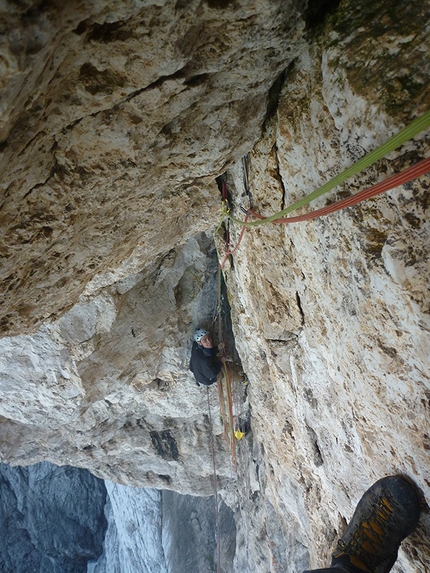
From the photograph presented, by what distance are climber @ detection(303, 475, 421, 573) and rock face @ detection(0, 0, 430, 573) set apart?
0.33ft

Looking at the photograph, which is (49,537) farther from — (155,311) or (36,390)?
(155,311)

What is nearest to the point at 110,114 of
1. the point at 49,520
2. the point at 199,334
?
the point at 199,334

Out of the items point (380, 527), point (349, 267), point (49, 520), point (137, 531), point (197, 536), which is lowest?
point (197, 536)

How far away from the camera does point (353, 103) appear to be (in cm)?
169

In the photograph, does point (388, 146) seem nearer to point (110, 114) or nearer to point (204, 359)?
point (110, 114)

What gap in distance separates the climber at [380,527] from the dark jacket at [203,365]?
2840mm

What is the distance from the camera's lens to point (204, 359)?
524 cm

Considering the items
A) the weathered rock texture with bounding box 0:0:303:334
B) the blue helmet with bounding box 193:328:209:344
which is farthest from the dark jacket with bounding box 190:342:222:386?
the weathered rock texture with bounding box 0:0:303:334

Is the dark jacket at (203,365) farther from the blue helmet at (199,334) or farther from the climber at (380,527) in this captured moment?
the climber at (380,527)

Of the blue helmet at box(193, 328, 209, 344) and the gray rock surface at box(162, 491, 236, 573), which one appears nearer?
the blue helmet at box(193, 328, 209, 344)

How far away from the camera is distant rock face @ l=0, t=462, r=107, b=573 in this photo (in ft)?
41.6

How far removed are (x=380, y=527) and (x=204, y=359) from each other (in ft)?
10.5

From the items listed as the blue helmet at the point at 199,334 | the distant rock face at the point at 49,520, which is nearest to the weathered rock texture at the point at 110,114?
the blue helmet at the point at 199,334

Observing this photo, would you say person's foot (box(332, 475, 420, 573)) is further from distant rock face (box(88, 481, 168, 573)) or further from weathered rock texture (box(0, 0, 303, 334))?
distant rock face (box(88, 481, 168, 573))
